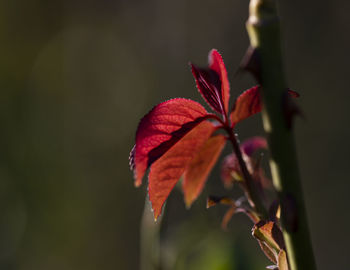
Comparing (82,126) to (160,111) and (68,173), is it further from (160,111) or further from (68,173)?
(160,111)

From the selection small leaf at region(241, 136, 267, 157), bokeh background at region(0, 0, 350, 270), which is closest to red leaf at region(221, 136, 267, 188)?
small leaf at region(241, 136, 267, 157)

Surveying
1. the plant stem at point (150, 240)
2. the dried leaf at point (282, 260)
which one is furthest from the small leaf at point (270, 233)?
the plant stem at point (150, 240)

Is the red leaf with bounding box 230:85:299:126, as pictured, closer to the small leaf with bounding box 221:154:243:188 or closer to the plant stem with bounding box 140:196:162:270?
the small leaf with bounding box 221:154:243:188

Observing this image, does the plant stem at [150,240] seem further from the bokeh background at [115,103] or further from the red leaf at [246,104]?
the bokeh background at [115,103]

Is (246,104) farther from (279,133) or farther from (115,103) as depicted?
(115,103)

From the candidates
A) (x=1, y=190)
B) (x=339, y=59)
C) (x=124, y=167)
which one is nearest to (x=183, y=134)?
(x=1, y=190)

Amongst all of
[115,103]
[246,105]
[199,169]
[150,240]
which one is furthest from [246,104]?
[115,103]
